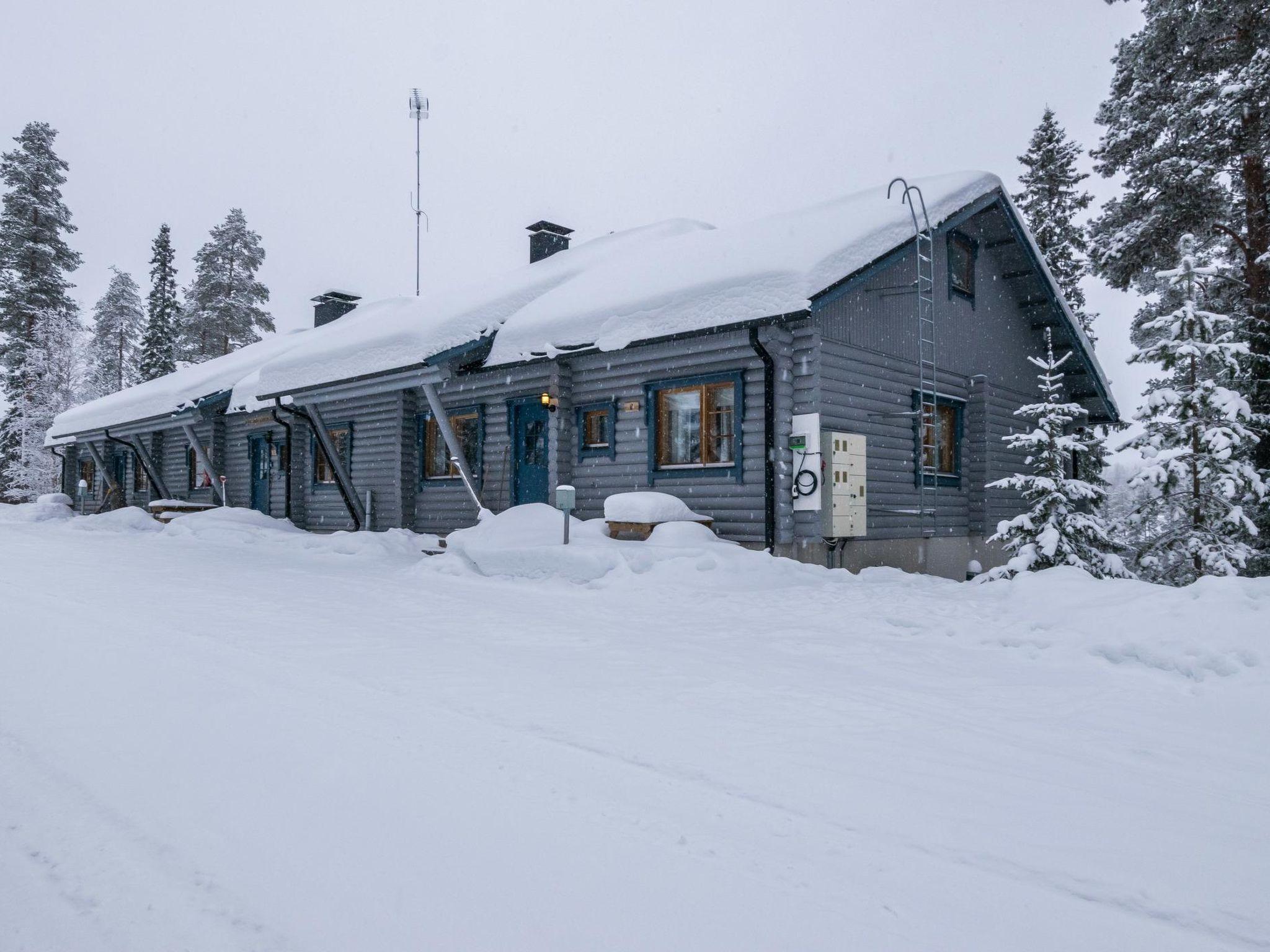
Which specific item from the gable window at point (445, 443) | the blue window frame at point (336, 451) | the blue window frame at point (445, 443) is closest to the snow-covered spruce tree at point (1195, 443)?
the blue window frame at point (445, 443)

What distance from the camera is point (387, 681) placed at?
4.84 m

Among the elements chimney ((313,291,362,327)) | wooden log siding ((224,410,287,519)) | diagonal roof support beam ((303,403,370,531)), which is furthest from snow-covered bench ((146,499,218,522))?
chimney ((313,291,362,327))

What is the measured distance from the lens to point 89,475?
105 feet

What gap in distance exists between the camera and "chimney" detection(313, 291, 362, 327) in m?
26.5

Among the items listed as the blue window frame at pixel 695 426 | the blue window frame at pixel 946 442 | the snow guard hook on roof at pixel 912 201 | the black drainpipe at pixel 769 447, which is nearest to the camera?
the black drainpipe at pixel 769 447

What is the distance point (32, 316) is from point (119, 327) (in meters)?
9.29

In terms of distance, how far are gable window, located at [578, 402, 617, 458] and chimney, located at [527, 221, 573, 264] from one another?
8204mm

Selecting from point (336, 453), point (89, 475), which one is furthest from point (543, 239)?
point (89, 475)

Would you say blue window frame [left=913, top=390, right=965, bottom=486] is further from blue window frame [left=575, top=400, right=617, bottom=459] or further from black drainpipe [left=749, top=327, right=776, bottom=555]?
blue window frame [left=575, top=400, right=617, bottom=459]

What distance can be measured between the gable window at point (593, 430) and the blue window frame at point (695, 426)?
3.38 feet

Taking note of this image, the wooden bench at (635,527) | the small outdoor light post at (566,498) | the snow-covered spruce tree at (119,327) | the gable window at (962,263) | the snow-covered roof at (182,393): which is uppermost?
the snow-covered spruce tree at (119,327)

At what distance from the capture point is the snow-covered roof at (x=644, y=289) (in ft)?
34.9

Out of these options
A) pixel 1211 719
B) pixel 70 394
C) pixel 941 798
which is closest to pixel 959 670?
pixel 1211 719

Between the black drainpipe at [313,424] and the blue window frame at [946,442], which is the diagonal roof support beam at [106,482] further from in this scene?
the blue window frame at [946,442]
